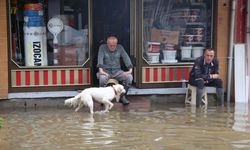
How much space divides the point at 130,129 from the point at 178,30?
147 inches

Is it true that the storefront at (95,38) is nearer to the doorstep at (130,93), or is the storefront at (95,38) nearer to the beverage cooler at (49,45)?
the beverage cooler at (49,45)

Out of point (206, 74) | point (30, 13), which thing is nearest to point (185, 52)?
point (206, 74)

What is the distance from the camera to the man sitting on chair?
10617 millimetres

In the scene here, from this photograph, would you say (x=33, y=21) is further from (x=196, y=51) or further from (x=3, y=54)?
(x=196, y=51)

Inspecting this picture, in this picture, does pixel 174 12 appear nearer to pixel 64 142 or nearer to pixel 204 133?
pixel 204 133

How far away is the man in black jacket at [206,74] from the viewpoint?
10602mm

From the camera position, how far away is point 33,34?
10836mm

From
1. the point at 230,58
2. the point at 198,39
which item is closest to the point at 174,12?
the point at 198,39

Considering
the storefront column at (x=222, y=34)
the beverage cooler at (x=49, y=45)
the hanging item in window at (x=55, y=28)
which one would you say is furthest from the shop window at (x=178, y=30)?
the hanging item in window at (x=55, y=28)

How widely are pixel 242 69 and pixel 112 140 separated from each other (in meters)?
4.56

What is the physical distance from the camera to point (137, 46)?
36.5 ft

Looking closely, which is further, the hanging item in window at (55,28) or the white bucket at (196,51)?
the white bucket at (196,51)

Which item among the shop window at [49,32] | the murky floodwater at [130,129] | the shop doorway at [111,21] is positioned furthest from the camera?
the shop doorway at [111,21]

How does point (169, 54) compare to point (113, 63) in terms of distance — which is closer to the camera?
point (113, 63)
